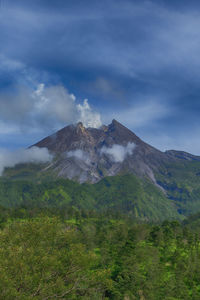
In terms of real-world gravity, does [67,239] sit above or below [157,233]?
above

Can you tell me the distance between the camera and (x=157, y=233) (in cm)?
11912

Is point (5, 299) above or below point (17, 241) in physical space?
below

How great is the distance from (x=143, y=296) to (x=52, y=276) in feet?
120

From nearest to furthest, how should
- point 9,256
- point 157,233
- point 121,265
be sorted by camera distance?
point 9,256
point 121,265
point 157,233

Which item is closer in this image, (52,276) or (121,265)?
(52,276)

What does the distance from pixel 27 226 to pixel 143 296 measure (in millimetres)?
41026

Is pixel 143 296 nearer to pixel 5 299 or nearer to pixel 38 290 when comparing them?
pixel 38 290

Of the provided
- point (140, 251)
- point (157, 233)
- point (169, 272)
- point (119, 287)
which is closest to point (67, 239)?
point (119, 287)

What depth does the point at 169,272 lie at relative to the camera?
83.9 meters

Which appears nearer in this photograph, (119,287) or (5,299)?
(5,299)

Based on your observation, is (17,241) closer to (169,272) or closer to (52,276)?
(52,276)

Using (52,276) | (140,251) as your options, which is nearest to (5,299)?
(52,276)

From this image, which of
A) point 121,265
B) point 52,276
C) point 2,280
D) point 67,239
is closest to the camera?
point 2,280

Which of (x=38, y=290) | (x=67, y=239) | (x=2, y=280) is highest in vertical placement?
(x=67, y=239)
